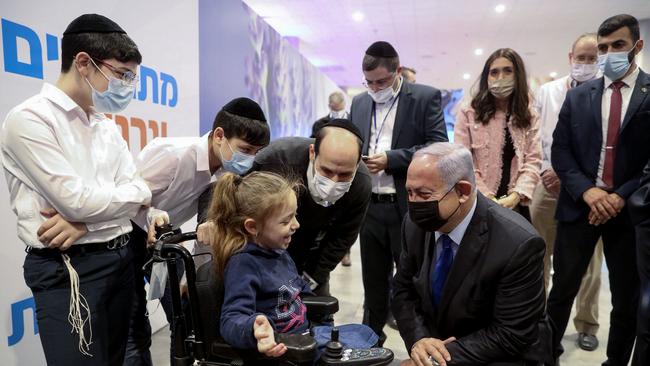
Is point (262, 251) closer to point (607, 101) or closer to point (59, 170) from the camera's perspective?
point (59, 170)

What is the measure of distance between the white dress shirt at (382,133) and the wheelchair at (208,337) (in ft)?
4.41

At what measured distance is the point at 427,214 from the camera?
1569 millimetres

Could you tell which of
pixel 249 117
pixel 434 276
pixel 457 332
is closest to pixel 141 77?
pixel 249 117

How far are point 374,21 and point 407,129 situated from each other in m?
6.79

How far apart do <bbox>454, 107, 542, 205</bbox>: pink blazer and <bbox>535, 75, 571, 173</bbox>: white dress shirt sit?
58cm

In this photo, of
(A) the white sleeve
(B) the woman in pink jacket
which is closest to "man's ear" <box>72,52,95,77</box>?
(A) the white sleeve

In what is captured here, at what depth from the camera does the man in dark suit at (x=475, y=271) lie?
1514 millimetres

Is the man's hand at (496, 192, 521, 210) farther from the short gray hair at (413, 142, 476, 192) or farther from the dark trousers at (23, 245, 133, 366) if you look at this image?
the dark trousers at (23, 245, 133, 366)

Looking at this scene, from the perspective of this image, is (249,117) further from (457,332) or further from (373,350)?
(457,332)

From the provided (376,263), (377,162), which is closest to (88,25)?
(377,162)

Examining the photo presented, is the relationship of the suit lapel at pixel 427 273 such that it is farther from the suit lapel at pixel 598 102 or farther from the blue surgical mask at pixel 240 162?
the suit lapel at pixel 598 102

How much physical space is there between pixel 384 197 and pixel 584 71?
1672mm

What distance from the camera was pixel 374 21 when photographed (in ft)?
28.4

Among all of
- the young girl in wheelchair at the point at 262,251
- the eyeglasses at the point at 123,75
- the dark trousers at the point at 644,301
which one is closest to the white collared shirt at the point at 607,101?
the dark trousers at the point at 644,301
